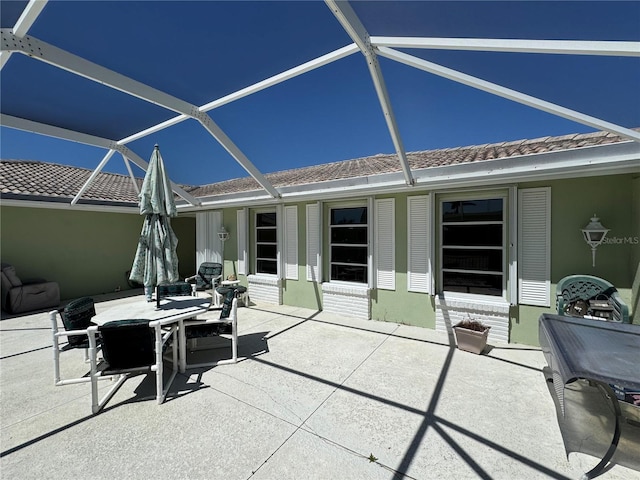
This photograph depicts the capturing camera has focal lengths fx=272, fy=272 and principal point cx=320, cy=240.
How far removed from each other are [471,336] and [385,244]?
2.45 meters

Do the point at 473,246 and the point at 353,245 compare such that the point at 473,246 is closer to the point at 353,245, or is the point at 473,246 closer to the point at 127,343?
the point at 353,245

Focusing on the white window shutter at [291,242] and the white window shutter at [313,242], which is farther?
the white window shutter at [291,242]

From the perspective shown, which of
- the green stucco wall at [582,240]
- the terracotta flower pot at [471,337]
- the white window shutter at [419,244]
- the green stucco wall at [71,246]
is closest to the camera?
the green stucco wall at [582,240]

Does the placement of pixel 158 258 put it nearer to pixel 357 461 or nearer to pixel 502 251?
pixel 357 461

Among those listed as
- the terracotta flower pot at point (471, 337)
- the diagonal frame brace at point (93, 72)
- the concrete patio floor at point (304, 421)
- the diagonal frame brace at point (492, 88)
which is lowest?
the concrete patio floor at point (304, 421)

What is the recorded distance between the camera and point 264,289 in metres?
8.09

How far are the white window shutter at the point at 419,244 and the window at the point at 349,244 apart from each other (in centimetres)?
107

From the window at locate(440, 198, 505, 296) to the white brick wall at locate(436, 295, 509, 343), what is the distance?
0.30 meters

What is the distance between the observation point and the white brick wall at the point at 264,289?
7.82 metres

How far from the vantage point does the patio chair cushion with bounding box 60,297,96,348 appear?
353 centimetres

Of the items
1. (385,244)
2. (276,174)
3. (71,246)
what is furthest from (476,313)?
(71,246)

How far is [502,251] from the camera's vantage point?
512cm

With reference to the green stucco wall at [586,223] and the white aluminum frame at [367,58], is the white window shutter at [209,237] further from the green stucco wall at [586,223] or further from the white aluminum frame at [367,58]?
the green stucco wall at [586,223]

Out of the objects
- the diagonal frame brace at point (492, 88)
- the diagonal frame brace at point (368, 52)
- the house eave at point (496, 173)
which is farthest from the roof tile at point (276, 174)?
the diagonal frame brace at point (368, 52)
